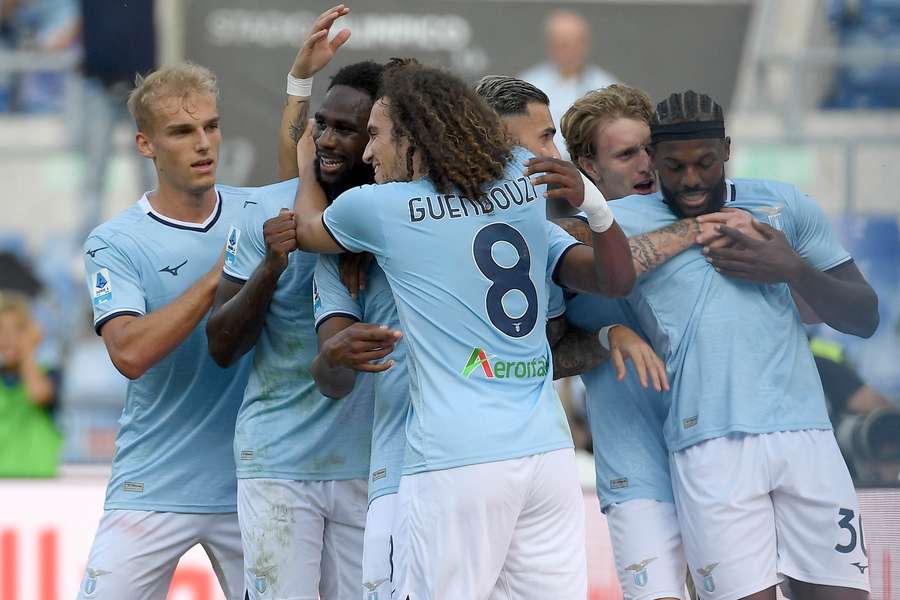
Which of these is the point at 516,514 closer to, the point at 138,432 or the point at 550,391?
the point at 550,391

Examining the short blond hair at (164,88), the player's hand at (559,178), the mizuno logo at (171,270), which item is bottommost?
the mizuno logo at (171,270)

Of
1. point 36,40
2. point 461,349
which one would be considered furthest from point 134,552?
point 36,40

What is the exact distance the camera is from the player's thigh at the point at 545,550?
11.8ft

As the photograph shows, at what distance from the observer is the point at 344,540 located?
14.0 ft

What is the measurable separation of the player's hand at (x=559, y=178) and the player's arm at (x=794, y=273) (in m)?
0.64

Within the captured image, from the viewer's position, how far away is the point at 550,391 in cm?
369

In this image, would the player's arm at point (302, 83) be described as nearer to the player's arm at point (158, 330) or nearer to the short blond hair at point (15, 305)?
the player's arm at point (158, 330)

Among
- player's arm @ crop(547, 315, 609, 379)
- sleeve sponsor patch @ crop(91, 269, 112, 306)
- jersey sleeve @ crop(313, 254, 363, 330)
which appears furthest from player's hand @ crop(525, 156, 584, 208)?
sleeve sponsor patch @ crop(91, 269, 112, 306)

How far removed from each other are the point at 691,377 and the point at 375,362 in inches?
39.2

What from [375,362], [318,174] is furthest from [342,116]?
[375,362]

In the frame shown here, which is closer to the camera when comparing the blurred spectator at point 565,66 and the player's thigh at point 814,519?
the player's thigh at point 814,519

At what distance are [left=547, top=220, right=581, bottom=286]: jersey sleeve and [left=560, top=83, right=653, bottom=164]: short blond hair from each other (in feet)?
2.11

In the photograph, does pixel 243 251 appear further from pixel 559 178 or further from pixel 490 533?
pixel 490 533

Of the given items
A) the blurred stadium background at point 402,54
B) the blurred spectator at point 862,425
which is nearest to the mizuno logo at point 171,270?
the blurred spectator at point 862,425
